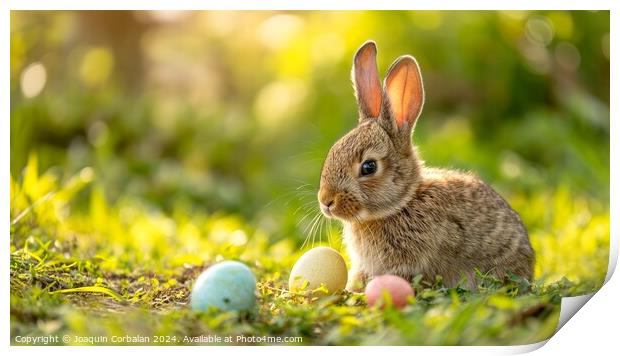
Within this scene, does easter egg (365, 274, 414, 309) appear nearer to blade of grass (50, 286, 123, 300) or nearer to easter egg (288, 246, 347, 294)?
easter egg (288, 246, 347, 294)

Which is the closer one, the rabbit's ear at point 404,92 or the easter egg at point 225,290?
the easter egg at point 225,290

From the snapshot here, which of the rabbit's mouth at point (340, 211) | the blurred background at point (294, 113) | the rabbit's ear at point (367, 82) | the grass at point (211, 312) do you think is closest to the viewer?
the grass at point (211, 312)

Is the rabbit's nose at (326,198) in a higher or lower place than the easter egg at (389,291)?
higher

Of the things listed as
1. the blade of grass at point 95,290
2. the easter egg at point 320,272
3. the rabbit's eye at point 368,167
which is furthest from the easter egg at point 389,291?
the blade of grass at point 95,290

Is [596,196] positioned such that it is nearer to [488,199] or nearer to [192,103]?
[488,199]

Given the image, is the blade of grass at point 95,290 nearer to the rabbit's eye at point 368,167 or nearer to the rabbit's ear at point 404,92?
the rabbit's eye at point 368,167

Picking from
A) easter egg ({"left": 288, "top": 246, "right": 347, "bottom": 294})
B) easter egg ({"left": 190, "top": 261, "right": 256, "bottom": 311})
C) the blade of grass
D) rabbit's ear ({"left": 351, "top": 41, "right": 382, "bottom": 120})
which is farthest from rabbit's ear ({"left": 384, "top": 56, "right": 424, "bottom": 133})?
the blade of grass

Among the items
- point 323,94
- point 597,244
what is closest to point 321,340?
point 597,244

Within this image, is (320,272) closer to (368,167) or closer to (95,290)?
(368,167)
